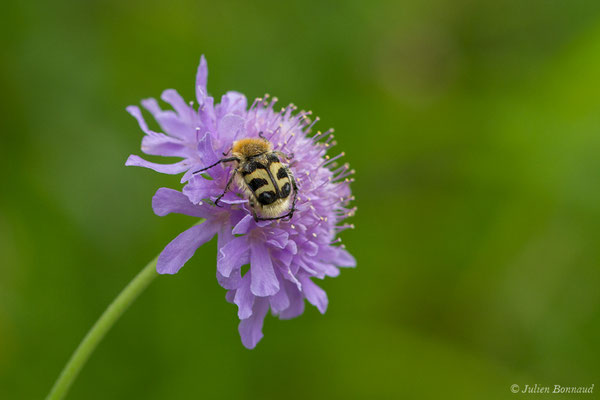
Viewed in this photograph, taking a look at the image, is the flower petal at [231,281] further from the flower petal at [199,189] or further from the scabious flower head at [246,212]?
the flower petal at [199,189]

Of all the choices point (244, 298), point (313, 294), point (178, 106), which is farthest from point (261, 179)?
point (178, 106)

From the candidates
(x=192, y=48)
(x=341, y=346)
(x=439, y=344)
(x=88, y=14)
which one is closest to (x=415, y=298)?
(x=439, y=344)

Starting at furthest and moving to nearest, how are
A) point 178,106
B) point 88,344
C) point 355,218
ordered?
point 355,218 < point 178,106 < point 88,344

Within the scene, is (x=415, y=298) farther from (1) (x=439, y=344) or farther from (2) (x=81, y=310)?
(2) (x=81, y=310)

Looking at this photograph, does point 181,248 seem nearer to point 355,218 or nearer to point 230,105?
point 230,105

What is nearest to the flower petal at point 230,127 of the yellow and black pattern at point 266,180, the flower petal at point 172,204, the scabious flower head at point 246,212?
the scabious flower head at point 246,212

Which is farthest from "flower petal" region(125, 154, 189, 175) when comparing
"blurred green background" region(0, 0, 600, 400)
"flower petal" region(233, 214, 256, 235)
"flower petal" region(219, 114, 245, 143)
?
"blurred green background" region(0, 0, 600, 400)

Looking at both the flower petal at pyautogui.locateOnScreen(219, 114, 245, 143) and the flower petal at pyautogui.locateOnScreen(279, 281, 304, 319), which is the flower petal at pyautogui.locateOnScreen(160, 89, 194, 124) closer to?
the flower petal at pyautogui.locateOnScreen(219, 114, 245, 143)

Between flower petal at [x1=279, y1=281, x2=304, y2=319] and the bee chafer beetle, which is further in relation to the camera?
flower petal at [x1=279, y1=281, x2=304, y2=319]
